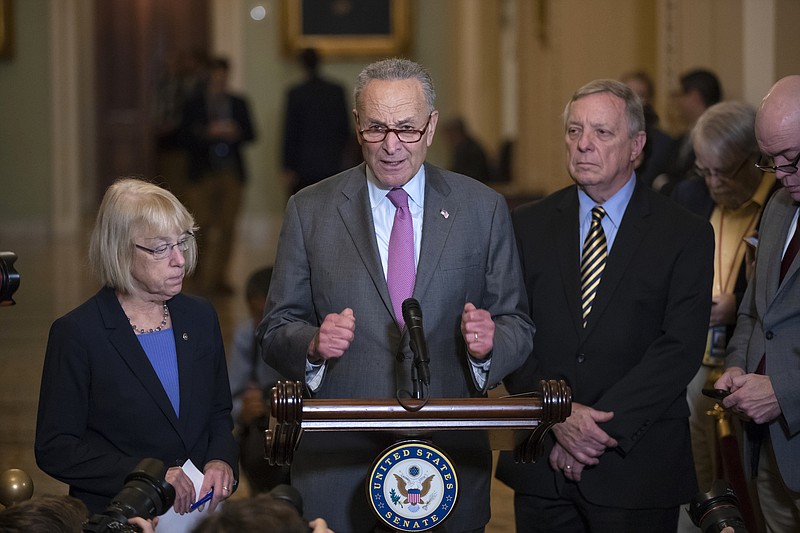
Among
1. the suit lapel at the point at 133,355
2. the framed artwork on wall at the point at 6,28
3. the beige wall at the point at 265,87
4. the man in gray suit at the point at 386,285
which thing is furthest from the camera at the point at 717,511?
the framed artwork on wall at the point at 6,28

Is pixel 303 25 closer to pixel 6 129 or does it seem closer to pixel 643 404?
pixel 6 129

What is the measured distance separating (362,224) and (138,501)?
892 mm

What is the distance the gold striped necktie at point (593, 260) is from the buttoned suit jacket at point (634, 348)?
3cm

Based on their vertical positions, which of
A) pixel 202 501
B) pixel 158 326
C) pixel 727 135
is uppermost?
pixel 727 135

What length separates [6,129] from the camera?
15391 mm

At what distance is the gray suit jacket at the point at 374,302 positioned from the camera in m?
2.79

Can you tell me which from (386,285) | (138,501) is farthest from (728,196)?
(138,501)

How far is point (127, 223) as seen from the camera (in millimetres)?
2812

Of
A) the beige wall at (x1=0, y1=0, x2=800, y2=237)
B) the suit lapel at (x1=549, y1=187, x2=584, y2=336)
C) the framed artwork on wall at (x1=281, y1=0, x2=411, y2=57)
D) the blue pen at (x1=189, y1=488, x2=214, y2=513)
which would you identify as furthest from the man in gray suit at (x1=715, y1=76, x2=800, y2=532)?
the framed artwork on wall at (x1=281, y1=0, x2=411, y2=57)

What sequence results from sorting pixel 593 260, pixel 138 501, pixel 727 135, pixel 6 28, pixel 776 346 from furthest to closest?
pixel 6 28, pixel 727 135, pixel 593 260, pixel 776 346, pixel 138 501

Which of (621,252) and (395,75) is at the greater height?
(395,75)

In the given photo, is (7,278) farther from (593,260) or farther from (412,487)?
(593,260)

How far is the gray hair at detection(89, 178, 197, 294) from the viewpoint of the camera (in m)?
2.81

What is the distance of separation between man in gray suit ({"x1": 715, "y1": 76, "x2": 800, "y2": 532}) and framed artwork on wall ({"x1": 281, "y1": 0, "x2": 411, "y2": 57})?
1297 centimetres
